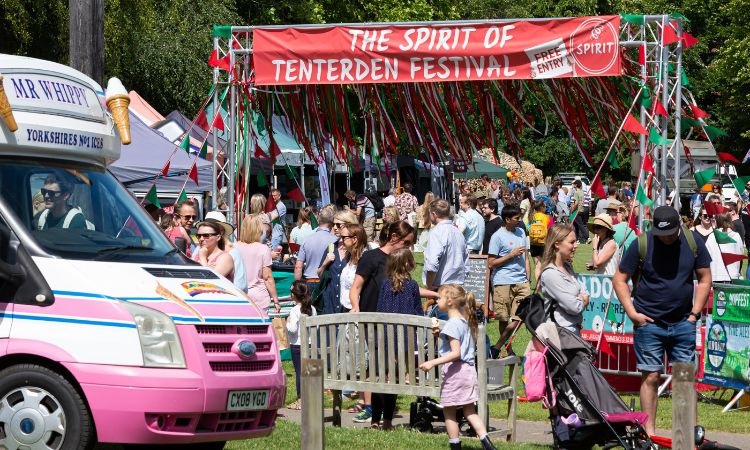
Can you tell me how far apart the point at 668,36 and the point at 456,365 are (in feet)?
22.4

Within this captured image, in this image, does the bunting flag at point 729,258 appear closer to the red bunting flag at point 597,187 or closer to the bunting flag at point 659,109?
the red bunting flag at point 597,187

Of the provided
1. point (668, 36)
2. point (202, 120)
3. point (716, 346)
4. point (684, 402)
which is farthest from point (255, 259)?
point (684, 402)

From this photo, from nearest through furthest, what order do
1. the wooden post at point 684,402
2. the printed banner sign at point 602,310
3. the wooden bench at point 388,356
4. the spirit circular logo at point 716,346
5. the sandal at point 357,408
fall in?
1. the wooden post at point 684,402
2. the wooden bench at point 388,356
3. the sandal at point 357,408
4. the spirit circular logo at point 716,346
5. the printed banner sign at point 602,310

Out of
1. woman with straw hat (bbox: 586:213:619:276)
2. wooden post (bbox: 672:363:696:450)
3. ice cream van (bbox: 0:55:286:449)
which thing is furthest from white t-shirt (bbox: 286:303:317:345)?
wooden post (bbox: 672:363:696:450)

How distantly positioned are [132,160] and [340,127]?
5716 millimetres

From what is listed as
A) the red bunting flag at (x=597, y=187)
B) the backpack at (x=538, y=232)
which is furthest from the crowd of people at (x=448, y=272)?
the backpack at (x=538, y=232)

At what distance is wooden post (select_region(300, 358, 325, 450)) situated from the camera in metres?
7.10

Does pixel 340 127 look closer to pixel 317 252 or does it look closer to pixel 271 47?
pixel 271 47

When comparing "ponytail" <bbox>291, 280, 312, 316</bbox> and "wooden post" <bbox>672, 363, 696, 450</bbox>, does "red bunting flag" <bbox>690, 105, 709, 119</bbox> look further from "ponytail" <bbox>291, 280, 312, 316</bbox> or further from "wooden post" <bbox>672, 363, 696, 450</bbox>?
"wooden post" <bbox>672, 363, 696, 450</bbox>

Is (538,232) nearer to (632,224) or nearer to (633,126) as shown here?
(632,224)

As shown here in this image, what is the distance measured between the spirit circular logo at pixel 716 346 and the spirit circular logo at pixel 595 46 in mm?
3760

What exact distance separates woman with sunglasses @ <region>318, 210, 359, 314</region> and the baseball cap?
327cm

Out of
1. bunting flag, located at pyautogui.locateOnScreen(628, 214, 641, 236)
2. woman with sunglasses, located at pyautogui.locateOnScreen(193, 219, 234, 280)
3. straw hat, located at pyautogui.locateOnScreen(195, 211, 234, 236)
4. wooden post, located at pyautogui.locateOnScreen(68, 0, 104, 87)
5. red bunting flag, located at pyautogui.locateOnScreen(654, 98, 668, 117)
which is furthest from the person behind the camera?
red bunting flag, located at pyautogui.locateOnScreen(654, 98, 668, 117)

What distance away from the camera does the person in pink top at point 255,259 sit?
1281 centimetres
